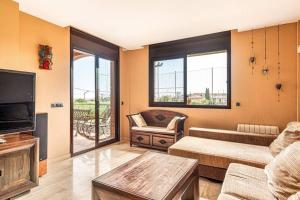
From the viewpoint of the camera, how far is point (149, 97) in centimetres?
477

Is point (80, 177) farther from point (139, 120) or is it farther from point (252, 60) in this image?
point (252, 60)

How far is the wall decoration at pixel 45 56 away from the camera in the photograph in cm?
300

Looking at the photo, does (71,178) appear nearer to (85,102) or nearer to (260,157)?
(85,102)

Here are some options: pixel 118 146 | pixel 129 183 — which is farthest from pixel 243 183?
pixel 118 146

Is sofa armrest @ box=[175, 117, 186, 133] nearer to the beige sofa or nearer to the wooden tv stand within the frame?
the beige sofa

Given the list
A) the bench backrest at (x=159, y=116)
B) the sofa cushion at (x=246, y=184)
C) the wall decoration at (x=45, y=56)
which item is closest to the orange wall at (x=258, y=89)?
the bench backrest at (x=159, y=116)

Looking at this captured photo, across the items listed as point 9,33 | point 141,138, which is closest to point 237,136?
point 141,138

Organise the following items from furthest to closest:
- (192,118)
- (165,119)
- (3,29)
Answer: (165,119)
(192,118)
(3,29)

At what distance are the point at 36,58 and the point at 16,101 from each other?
1.01 m

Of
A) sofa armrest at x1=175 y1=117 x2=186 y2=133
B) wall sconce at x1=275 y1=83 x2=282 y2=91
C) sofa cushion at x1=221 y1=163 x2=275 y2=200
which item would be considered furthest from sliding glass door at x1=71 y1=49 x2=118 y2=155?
wall sconce at x1=275 y1=83 x2=282 y2=91

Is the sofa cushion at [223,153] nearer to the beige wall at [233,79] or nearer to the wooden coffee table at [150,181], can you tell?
the wooden coffee table at [150,181]

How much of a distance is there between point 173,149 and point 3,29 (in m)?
3.07

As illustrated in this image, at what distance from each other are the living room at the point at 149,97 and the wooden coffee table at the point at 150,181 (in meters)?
0.01

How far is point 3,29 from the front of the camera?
7.91 feet
